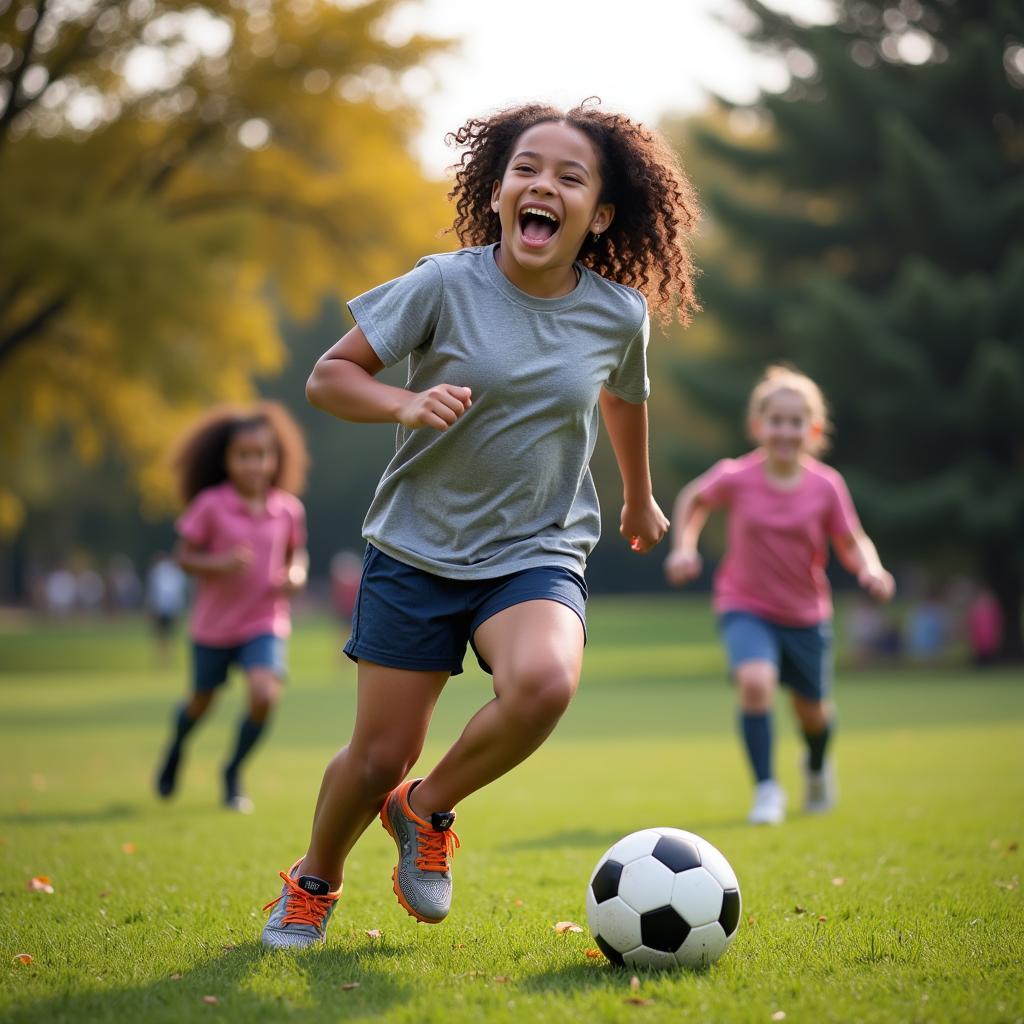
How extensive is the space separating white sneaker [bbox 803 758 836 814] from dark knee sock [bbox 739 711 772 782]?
18.3 inches

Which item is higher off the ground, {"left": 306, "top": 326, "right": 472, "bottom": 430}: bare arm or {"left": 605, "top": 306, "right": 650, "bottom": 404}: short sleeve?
{"left": 605, "top": 306, "right": 650, "bottom": 404}: short sleeve

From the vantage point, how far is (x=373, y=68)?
25.7m

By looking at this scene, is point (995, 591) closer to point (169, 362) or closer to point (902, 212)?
point (902, 212)

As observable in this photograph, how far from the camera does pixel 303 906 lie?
4.24 meters

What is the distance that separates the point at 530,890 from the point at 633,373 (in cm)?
206

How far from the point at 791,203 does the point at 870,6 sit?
14.4ft

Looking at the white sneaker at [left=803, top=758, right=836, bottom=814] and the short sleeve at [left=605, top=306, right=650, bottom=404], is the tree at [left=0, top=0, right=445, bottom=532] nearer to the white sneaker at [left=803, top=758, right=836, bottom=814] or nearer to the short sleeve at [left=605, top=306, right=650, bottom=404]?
the white sneaker at [left=803, top=758, right=836, bottom=814]

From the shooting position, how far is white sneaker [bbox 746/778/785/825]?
7.32m

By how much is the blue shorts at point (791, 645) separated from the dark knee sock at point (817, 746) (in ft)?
0.63

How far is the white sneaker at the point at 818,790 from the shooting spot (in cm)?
799

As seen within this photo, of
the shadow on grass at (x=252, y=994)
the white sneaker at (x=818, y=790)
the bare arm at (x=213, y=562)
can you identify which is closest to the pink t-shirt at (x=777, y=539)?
the white sneaker at (x=818, y=790)

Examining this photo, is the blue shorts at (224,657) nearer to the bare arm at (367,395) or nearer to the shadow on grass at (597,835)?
the shadow on grass at (597,835)

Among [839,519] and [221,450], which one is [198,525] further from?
[839,519]

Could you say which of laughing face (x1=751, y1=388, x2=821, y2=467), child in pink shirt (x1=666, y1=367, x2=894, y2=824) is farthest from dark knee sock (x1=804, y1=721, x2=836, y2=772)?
laughing face (x1=751, y1=388, x2=821, y2=467)
